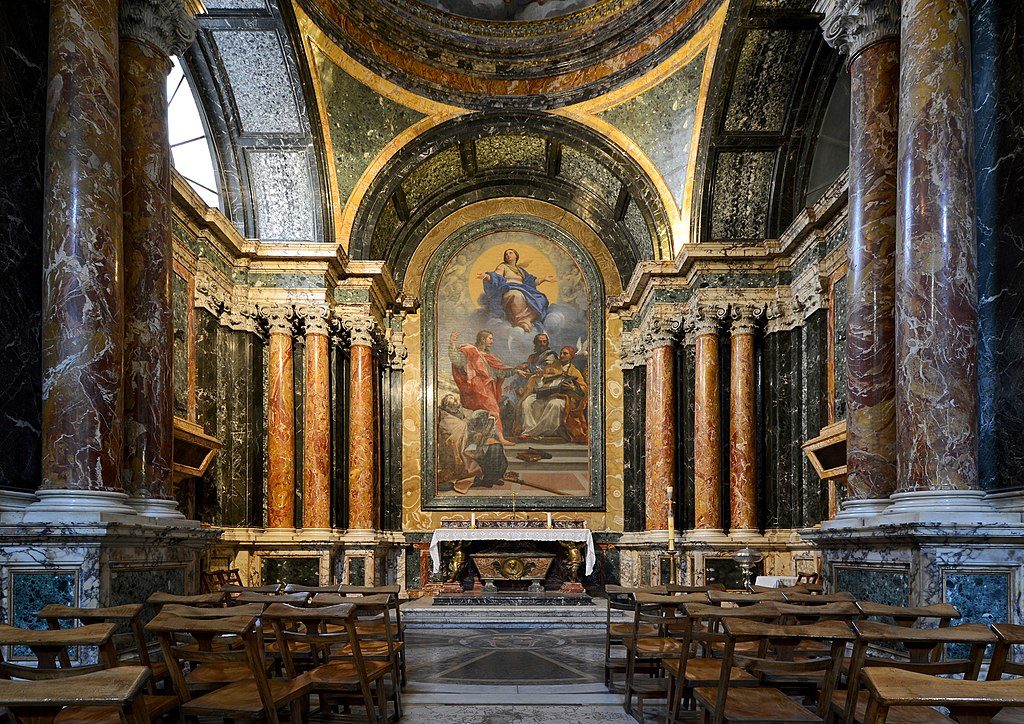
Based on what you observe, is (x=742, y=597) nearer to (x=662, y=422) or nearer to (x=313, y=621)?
(x=313, y=621)

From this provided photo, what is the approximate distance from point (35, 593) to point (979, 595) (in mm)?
6566

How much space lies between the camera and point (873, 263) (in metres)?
8.07

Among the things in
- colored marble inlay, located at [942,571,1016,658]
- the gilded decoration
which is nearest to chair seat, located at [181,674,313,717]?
colored marble inlay, located at [942,571,1016,658]

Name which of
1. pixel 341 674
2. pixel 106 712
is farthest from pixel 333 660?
pixel 106 712

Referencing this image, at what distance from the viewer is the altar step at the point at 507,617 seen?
1297 centimetres

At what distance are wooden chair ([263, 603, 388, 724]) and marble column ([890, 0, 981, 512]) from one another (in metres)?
4.19

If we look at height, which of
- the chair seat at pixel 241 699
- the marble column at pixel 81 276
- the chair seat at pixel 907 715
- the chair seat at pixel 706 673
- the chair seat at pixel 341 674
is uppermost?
the marble column at pixel 81 276

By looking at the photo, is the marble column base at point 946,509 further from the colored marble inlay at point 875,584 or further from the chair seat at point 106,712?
the chair seat at point 106,712

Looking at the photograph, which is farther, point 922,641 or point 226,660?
point 226,660

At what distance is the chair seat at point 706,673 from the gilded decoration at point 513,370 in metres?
12.4

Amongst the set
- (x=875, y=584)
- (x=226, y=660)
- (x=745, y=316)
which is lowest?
(x=875, y=584)

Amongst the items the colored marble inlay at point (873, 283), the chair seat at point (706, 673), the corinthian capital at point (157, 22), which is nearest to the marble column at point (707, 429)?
the colored marble inlay at point (873, 283)

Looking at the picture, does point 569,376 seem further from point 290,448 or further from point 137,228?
point 137,228

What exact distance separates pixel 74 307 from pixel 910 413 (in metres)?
6.50
